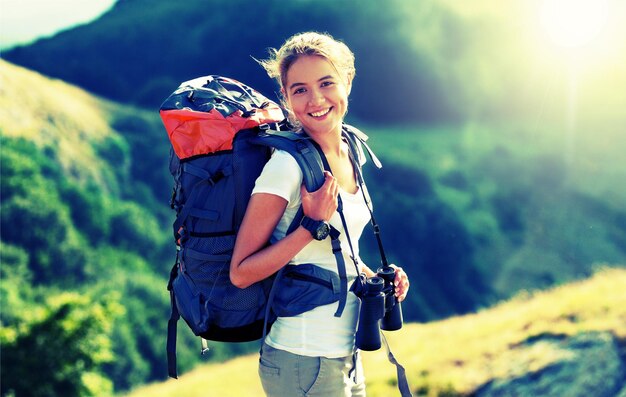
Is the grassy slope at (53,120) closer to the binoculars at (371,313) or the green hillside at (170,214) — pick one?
the green hillside at (170,214)

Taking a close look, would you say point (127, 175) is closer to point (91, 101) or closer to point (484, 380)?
point (91, 101)

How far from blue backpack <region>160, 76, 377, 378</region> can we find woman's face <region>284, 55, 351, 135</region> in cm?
12

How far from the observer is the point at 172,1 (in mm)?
52156

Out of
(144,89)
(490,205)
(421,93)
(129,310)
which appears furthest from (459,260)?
(144,89)

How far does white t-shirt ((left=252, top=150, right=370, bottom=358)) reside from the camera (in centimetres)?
223

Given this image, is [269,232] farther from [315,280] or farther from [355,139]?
[355,139]

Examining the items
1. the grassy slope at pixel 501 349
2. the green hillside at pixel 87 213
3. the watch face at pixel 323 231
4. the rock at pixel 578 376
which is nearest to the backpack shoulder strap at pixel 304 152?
the watch face at pixel 323 231

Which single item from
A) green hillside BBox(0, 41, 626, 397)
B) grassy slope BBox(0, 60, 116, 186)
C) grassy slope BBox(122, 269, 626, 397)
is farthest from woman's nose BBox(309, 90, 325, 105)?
grassy slope BBox(0, 60, 116, 186)

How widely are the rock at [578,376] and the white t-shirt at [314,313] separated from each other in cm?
412

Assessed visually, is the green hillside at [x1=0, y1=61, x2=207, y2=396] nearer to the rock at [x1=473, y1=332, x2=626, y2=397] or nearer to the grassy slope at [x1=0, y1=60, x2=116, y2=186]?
the grassy slope at [x1=0, y1=60, x2=116, y2=186]

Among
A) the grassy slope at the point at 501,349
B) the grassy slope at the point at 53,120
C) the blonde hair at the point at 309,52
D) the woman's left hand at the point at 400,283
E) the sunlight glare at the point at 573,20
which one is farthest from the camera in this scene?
the sunlight glare at the point at 573,20

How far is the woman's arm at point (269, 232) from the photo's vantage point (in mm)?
2211

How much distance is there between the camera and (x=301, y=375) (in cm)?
230

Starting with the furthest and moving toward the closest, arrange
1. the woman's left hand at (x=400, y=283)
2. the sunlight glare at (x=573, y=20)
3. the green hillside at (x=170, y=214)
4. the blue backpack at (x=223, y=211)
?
the sunlight glare at (x=573, y=20), the green hillside at (x=170, y=214), the woman's left hand at (x=400, y=283), the blue backpack at (x=223, y=211)
